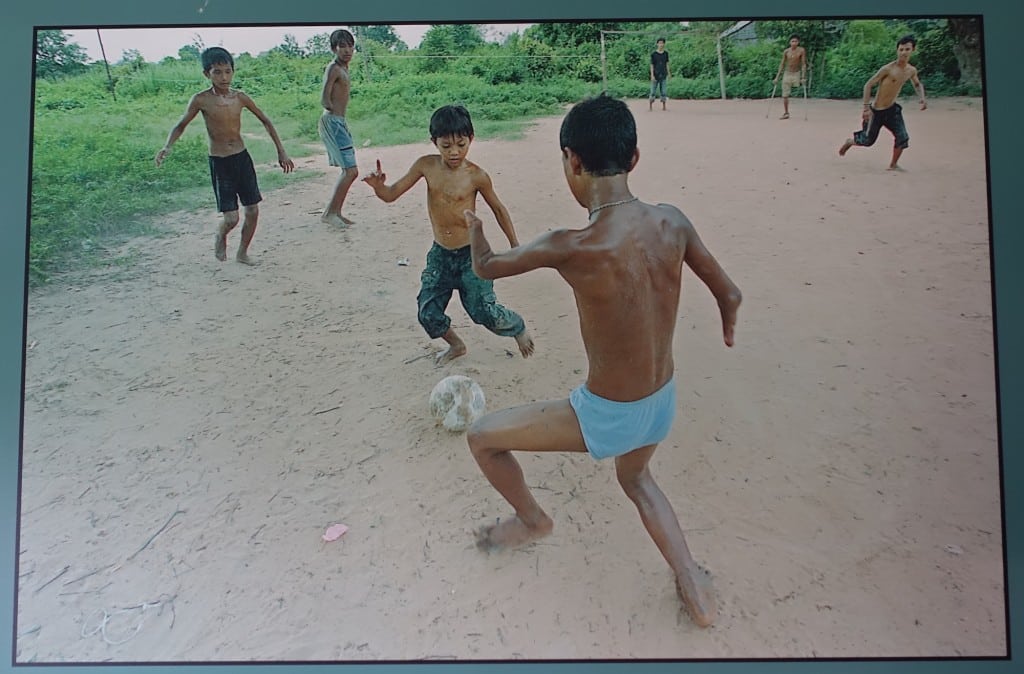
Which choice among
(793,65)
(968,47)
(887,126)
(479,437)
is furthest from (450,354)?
(968,47)

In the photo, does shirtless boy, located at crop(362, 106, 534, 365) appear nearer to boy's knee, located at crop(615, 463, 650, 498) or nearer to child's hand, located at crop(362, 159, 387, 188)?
child's hand, located at crop(362, 159, 387, 188)

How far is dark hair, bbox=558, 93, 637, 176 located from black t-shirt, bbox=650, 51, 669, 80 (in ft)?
2.59

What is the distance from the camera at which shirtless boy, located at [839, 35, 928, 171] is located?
2670mm

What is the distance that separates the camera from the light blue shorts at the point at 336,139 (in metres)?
2.76

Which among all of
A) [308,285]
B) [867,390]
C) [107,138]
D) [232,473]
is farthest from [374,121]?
[867,390]

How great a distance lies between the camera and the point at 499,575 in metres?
2.32

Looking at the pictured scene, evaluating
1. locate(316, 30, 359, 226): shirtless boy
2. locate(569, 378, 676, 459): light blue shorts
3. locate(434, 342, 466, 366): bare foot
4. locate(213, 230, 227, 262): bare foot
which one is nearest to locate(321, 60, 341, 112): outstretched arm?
locate(316, 30, 359, 226): shirtless boy

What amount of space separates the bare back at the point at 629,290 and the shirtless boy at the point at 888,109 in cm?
113

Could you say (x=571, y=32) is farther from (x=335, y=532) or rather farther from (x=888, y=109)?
(x=335, y=532)

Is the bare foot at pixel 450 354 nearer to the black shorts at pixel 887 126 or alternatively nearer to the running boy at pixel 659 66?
the running boy at pixel 659 66

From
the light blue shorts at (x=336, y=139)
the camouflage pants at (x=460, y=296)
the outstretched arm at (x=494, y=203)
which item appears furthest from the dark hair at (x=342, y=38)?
the camouflage pants at (x=460, y=296)

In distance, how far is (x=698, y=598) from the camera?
87.0 inches

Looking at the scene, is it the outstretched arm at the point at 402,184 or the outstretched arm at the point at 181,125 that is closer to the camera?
the outstretched arm at the point at 402,184

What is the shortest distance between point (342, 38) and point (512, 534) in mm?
1735
